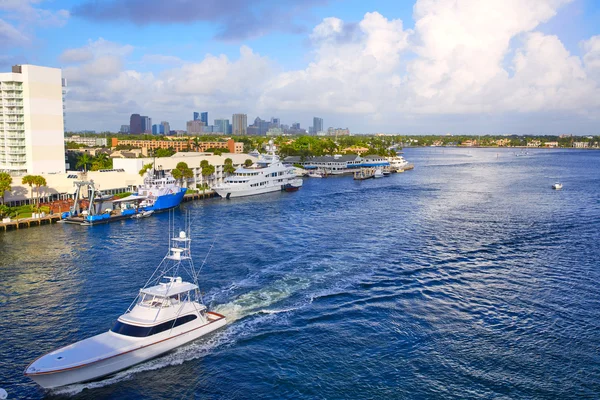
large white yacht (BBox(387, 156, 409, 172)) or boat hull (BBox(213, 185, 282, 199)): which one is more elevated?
large white yacht (BBox(387, 156, 409, 172))

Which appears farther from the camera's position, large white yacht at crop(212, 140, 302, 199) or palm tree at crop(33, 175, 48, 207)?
large white yacht at crop(212, 140, 302, 199)

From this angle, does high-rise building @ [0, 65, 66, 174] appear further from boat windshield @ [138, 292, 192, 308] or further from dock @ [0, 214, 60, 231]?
boat windshield @ [138, 292, 192, 308]

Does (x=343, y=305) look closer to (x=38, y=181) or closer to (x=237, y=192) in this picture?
(x=38, y=181)

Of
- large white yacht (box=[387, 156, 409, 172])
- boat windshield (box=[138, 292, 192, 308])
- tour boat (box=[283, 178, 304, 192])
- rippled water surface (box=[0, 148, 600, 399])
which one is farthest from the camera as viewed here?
large white yacht (box=[387, 156, 409, 172])

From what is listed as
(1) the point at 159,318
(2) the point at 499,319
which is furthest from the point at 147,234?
(2) the point at 499,319

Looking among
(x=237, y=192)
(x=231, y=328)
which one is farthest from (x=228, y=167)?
(x=231, y=328)

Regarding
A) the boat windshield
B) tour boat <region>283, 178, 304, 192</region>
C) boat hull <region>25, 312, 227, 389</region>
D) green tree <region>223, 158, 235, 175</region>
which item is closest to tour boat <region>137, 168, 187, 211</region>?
green tree <region>223, 158, 235, 175</region>
